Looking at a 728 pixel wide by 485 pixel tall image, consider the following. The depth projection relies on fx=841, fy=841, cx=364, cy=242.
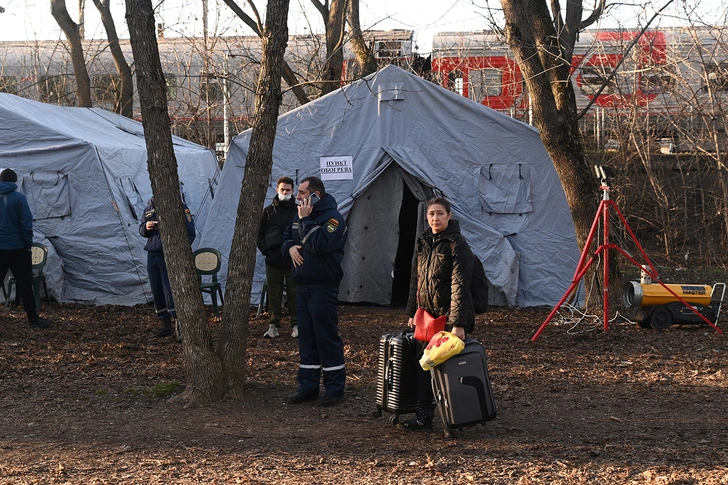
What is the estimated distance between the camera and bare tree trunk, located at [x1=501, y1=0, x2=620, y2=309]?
980 centimetres

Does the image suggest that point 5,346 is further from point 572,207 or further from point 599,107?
point 599,107

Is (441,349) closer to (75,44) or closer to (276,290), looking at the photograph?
(276,290)

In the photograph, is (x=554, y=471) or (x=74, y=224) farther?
(x=74, y=224)

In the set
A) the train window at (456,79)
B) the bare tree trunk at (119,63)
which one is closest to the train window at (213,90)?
the bare tree trunk at (119,63)

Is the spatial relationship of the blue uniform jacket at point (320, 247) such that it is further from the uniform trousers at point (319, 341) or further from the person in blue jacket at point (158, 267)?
the person in blue jacket at point (158, 267)

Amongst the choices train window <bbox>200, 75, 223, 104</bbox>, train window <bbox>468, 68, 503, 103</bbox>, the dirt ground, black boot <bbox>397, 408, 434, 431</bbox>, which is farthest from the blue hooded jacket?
train window <bbox>468, 68, 503, 103</bbox>

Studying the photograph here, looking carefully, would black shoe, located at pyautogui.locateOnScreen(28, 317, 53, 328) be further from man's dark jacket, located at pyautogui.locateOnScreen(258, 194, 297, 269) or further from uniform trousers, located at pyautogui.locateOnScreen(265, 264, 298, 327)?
man's dark jacket, located at pyautogui.locateOnScreen(258, 194, 297, 269)

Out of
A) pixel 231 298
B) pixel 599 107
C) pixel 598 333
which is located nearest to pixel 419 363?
pixel 231 298

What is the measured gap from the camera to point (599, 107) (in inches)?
651

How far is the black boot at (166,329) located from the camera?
8938mm

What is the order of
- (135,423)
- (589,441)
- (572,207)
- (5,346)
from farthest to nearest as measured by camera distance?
1. (572,207)
2. (5,346)
3. (135,423)
4. (589,441)

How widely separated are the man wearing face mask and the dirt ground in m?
0.34

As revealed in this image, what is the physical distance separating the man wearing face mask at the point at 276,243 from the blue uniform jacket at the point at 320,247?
2388 millimetres

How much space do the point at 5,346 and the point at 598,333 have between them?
20.5 feet
